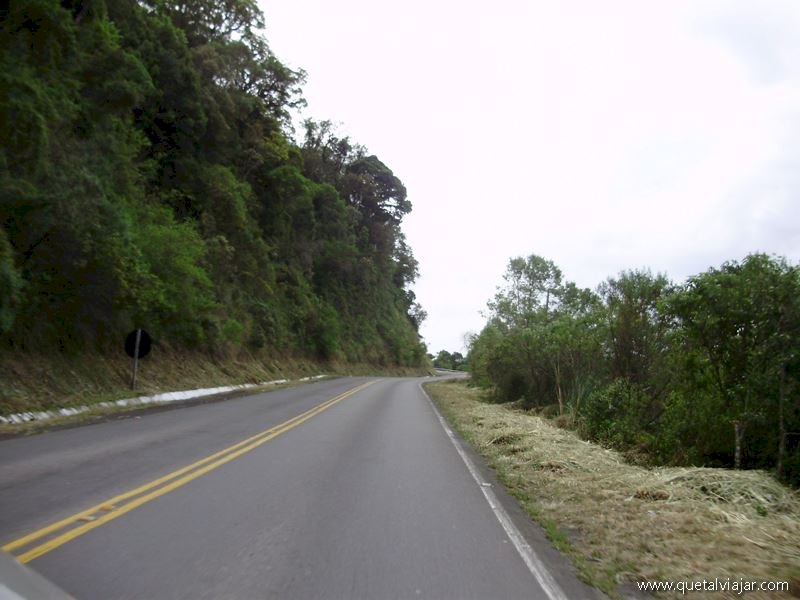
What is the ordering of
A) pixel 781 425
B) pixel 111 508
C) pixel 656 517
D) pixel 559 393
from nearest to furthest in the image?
pixel 111 508 < pixel 656 517 < pixel 781 425 < pixel 559 393

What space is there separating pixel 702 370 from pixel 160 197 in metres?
26.9

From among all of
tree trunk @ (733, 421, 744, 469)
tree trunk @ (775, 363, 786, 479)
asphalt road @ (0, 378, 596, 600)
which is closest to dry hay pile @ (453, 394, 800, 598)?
asphalt road @ (0, 378, 596, 600)

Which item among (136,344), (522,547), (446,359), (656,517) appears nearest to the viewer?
(522,547)

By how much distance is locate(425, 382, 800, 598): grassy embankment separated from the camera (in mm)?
5766

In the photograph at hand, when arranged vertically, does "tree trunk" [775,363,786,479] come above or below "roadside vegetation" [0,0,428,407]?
below

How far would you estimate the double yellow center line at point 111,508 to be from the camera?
5.58 meters

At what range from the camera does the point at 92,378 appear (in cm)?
2011

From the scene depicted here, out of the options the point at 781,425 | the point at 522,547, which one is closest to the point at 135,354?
the point at 522,547

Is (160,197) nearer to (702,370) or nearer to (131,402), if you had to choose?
(131,402)

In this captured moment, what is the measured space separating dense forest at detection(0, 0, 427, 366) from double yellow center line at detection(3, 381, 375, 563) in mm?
7547

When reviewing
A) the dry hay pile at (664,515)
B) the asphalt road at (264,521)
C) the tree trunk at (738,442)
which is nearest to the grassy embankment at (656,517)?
the dry hay pile at (664,515)

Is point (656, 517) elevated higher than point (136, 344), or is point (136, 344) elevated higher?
point (136, 344)

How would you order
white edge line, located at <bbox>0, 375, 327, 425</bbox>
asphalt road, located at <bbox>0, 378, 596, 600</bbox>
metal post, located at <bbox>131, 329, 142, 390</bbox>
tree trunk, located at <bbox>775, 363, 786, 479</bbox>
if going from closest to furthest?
asphalt road, located at <bbox>0, 378, 596, 600</bbox>, tree trunk, located at <bbox>775, 363, 786, 479</bbox>, white edge line, located at <bbox>0, 375, 327, 425</bbox>, metal post, located at <bbox>131, 329, 142, 390</bbox>

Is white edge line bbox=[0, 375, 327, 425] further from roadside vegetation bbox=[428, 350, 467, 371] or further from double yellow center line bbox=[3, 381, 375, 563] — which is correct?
roadside vegetation bbox=[428, 350, 467, 371]
